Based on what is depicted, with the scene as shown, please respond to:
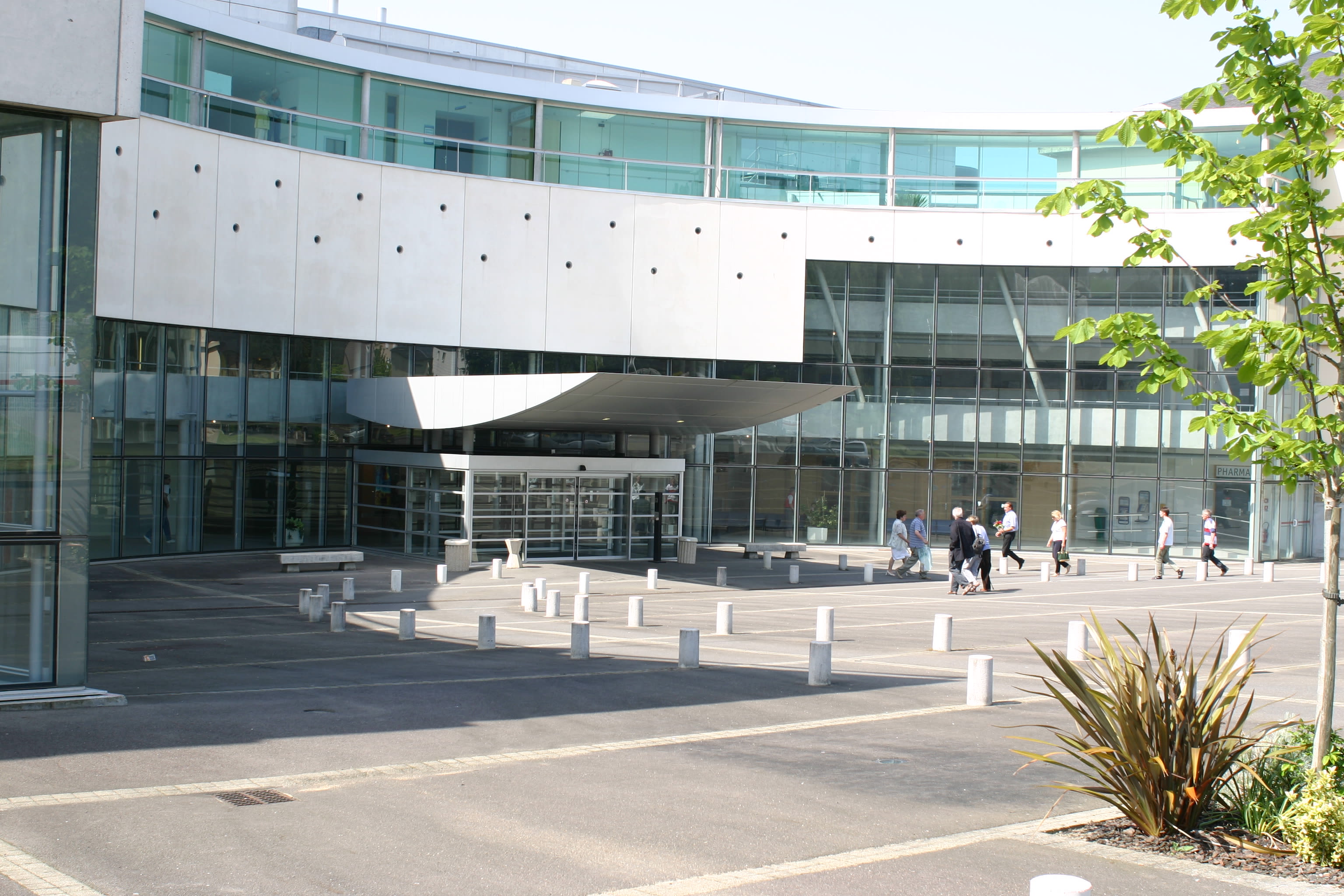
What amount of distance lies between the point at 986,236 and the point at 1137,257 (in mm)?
30495

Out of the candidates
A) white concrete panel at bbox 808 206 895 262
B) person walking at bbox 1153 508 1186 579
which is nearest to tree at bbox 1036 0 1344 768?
person walking at bbox 1153 508 1186 579

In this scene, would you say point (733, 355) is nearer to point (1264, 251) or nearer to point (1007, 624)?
point (1007, 624)

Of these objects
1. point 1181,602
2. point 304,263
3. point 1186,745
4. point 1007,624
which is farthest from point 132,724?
point 304,263

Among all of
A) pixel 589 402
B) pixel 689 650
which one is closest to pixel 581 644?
pixel 689 650

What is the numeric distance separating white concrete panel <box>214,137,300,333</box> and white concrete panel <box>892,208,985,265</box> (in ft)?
59.3

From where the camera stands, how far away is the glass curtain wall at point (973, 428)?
37.3 meters

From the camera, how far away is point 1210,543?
3130cm

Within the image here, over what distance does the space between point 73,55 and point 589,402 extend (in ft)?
48.9

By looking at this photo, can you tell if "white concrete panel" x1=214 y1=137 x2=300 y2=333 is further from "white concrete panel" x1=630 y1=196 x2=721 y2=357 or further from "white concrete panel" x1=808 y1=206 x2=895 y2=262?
"white concrete panel" x1=808 y1=206 x2=895 y2=262

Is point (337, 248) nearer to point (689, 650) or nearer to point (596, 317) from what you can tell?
point (596, 317)

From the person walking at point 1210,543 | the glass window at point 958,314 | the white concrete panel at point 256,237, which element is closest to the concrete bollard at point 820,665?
the person walking at point 1210,543

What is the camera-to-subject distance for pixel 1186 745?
24.1 ft

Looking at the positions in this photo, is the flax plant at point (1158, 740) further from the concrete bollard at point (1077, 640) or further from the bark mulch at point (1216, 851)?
the concrete bollard at point (1077, 640)

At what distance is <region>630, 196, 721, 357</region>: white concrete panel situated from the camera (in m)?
36.1
